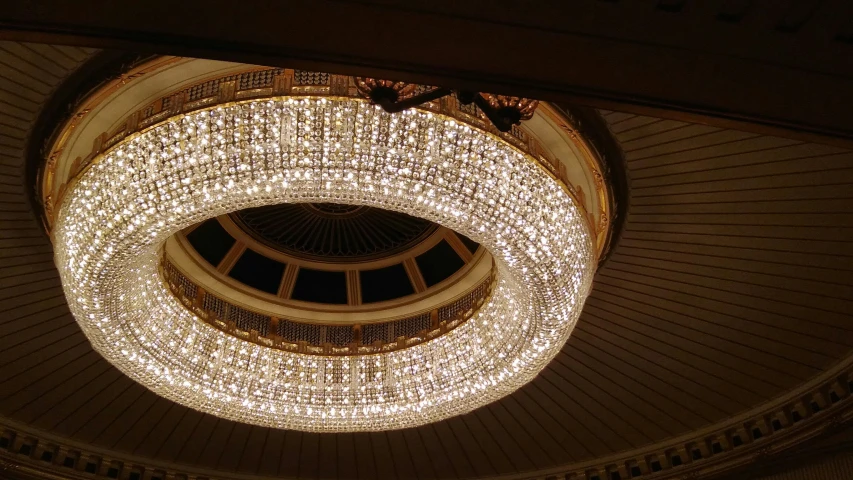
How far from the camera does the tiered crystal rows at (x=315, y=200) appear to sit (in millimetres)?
3096

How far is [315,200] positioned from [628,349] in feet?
8.80

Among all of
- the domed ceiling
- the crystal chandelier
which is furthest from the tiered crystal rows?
the domed ceiling

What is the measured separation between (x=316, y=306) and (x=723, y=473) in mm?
3067

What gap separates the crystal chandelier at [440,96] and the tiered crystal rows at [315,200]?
297 millimetres

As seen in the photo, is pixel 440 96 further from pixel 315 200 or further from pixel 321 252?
pixel 321 252

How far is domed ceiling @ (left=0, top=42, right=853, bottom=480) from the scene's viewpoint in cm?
388

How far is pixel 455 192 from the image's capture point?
10.4ft

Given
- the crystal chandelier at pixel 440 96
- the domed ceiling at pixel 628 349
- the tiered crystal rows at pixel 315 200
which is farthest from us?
the domed ceiling at pixel 628 349

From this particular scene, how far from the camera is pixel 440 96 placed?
7.80 feet

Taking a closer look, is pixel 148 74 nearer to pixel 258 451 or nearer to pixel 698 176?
pixel 698 176

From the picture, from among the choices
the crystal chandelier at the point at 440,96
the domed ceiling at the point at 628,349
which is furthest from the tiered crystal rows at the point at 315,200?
the domed ceiling at the point at 628,349

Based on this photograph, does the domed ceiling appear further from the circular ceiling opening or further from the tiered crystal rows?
the tiered crystal rows

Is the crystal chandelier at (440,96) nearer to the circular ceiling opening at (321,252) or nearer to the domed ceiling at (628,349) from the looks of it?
the circular ceiling opening at (321,252)

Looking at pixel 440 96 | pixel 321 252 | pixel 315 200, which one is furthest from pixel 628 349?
pixel 440 96
